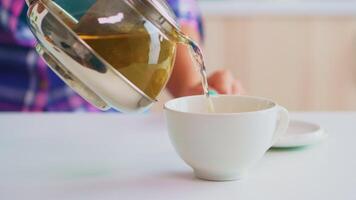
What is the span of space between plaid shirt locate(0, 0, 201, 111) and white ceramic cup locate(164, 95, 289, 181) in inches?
21.3

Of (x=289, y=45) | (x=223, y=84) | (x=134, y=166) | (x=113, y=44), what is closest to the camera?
(x=113, y=44)

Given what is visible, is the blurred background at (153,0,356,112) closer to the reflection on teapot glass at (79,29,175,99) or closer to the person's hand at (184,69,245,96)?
the person's hand at (184,69,245,96)

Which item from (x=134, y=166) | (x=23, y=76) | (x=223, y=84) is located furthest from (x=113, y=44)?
(x=23, y=76)

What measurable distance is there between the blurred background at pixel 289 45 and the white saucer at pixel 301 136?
1.28 meters

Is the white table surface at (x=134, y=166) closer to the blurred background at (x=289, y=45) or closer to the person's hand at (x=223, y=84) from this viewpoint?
the person's hand at (x=223, y=84)

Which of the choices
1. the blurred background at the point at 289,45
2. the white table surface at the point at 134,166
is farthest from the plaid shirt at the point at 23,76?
the blurred background at the point at 289,45

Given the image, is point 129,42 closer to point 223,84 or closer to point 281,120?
point 281,120

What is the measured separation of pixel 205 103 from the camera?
575 mm

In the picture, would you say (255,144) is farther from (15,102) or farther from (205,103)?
(15,102)

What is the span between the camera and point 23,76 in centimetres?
104

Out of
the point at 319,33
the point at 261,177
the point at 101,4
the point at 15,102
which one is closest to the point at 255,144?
the point at 261,177

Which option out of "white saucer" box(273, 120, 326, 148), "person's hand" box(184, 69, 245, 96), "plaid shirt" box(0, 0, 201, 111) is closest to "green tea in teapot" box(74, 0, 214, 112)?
"white saucer" box(273, 120, 326, 148)

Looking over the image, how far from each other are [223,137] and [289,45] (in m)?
1.55

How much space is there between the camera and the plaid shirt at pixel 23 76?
1022 millimetres
